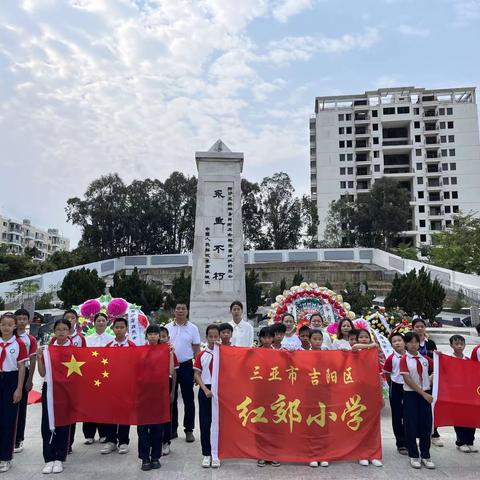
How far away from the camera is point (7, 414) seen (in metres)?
3.54

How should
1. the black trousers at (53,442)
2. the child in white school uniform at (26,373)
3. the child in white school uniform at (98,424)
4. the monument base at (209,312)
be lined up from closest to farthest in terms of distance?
the black trousers at (53,442) → the child in white school uniform at (26,373) → the child in white school uniform at (98,424) → the monument base at (209,312)

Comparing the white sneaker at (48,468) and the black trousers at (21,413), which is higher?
the black trousers at (21,413)

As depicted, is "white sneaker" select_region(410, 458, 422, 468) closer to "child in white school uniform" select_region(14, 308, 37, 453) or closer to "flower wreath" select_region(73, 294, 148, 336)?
"child in white school uniform" select_region(14, 308, 37, 453)

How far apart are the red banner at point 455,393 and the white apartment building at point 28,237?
49.2 meters

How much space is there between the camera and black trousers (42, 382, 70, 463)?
3490 millimetres

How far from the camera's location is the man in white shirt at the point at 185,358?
166 inches

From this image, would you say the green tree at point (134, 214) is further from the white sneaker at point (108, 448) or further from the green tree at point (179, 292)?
the white sneaker at point (108, 448)

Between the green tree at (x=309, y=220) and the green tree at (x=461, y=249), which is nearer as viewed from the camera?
the green tree at (x=461, y=249)

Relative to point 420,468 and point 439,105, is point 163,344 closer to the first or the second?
point 420,468

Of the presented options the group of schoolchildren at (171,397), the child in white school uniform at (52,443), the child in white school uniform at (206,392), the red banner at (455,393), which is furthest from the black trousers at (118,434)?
Result: the red banner at (455,393)

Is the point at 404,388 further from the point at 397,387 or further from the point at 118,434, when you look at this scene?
the point at 118,434

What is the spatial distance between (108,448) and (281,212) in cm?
3068

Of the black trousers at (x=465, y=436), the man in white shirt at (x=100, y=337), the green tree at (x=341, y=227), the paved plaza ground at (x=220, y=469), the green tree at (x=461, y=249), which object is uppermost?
the green tree at (x=341, y=227)

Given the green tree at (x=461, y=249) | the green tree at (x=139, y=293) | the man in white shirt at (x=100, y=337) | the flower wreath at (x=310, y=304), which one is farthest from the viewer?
the green tree at (x=461, y=249)
